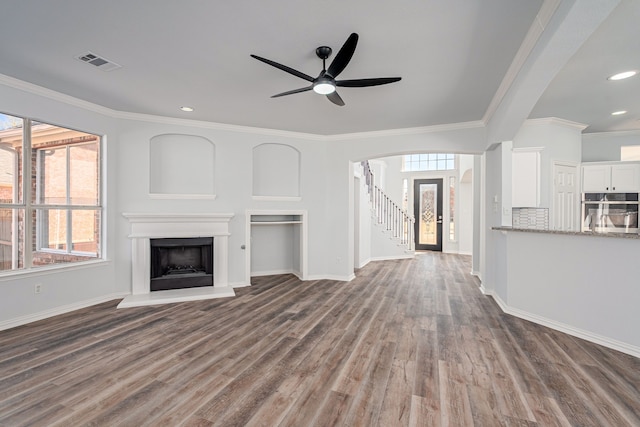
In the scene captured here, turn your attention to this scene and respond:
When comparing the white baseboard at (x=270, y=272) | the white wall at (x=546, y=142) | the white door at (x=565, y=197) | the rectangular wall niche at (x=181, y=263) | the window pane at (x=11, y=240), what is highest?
the white wall at (x=546, y=142)

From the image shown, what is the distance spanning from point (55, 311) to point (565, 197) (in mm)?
7616

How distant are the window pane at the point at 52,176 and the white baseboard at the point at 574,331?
20.0 feet

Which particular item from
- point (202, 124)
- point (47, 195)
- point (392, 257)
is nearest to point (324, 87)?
point (202, 124)

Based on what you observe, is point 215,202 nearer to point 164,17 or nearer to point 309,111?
point 309,111

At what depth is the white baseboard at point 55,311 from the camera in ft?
11.2

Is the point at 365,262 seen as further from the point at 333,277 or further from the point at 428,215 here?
the point at 428,215

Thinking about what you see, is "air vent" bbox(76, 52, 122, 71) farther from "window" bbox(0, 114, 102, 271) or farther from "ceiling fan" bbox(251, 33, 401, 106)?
"ceiling fan" bbox(251, 33, 401, 106)

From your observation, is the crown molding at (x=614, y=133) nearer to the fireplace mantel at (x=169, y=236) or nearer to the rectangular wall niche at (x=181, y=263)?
the fireplace mantel at (x=169, y=236)

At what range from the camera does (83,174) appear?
4336 mm

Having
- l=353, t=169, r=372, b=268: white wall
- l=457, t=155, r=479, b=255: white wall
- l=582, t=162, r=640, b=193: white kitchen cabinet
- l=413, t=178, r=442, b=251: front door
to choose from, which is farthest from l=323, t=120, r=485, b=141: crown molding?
l=413, t=178, r=442, b=251: front door

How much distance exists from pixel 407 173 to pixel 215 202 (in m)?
7.05

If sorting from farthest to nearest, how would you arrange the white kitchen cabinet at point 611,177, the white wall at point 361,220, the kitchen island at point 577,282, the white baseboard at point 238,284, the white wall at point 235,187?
the white wall at point 361,220
the white baseboard at point 238,284
the white kitchen cabinet at point 611,177
the white wall at point 235,187
the kitchen island at point 577,282

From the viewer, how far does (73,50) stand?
287 centimetres

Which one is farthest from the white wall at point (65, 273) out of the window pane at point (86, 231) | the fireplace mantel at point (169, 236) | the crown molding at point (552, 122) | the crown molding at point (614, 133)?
the crown molding at point (614, 133)
